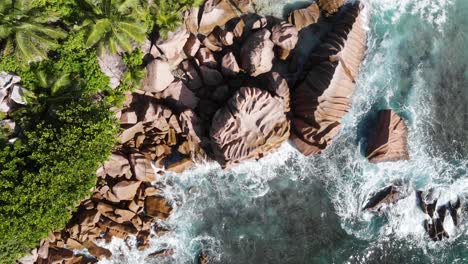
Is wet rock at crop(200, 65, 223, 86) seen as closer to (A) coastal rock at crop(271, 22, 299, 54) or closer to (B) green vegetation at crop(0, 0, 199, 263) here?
(A) coastal rock at crop(271, 22, 299, 54)

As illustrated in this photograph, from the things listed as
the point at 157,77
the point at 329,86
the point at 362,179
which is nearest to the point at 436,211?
the point at 362,179

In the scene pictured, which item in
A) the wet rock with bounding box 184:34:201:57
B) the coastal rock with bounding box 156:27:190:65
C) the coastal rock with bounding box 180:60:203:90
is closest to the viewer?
the coastal rock with bounding box 156:27:190:65

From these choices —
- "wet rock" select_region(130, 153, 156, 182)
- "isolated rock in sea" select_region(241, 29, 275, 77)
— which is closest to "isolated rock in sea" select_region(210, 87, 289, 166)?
"isolated rock in sea" select_region(241, 29, 275, 77)

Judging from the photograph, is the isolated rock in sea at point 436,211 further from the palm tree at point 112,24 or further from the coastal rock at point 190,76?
the palm tree at point 112,24

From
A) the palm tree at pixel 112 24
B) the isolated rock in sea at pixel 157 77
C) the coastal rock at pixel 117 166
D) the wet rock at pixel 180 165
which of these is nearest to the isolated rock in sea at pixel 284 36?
the isolated rock in sea at pixel 157 77

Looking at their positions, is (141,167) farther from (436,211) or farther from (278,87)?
(436,211)
